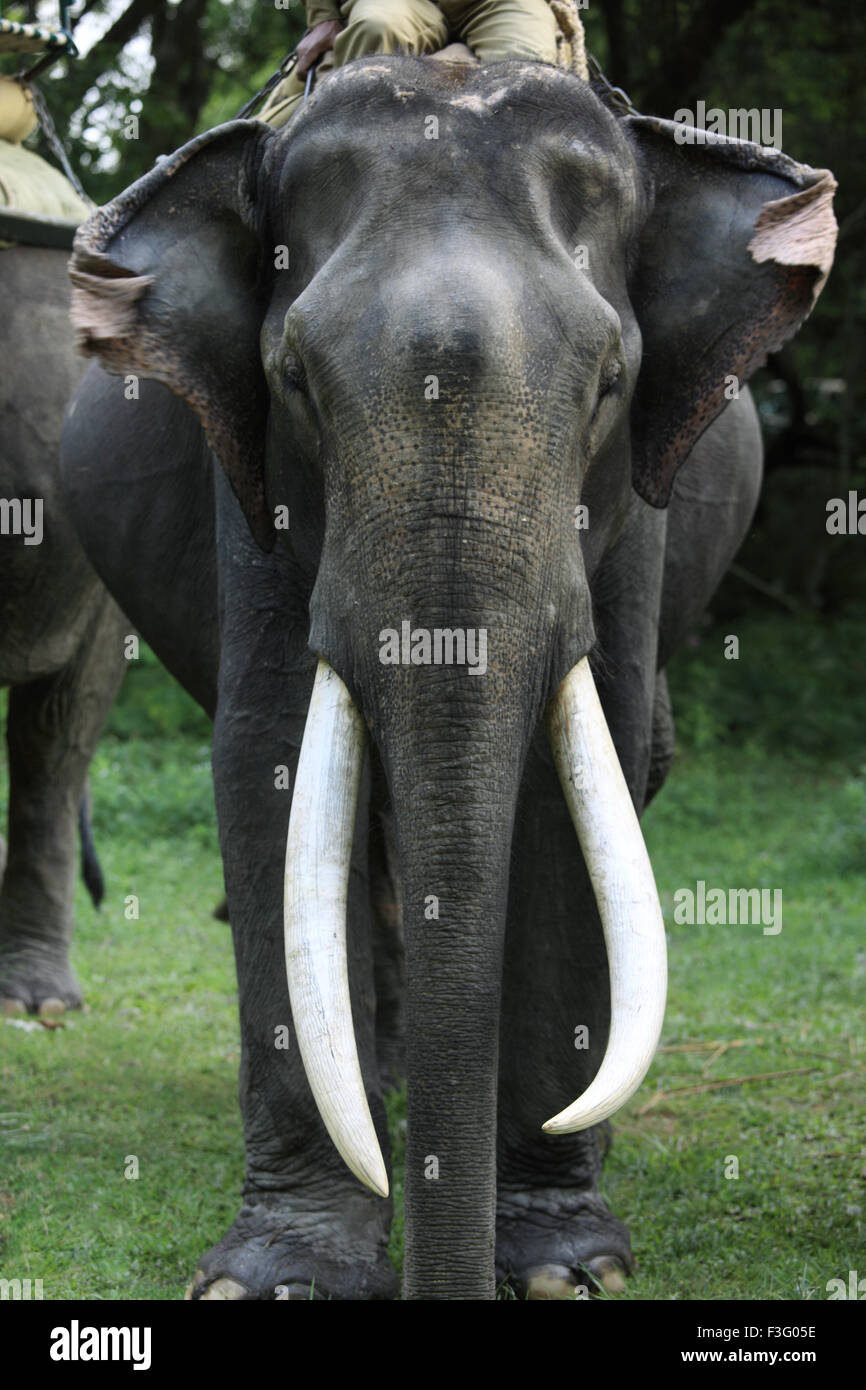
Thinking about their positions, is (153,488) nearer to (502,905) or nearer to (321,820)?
(321,820)

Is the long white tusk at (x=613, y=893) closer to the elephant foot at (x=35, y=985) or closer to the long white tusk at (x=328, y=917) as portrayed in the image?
the long white tusk at (x=328, y=917)

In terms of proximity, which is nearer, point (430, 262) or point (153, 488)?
point (430, 262)

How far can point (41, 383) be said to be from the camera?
5.84 meters

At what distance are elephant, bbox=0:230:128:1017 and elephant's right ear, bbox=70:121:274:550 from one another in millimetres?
1951

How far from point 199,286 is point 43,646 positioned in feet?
8.41

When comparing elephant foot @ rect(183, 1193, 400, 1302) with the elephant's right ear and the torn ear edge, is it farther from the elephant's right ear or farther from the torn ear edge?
the torn ear edge

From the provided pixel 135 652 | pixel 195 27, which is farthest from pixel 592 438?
pixel 195 27

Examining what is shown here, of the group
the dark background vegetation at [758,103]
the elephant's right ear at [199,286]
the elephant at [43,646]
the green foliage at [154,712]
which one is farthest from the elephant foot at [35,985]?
the dark background vegetation at [758,103]

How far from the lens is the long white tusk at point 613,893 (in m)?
2.94

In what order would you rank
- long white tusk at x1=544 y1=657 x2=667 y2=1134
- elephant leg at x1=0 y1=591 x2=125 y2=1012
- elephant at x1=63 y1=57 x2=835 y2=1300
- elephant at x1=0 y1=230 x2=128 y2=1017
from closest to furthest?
long white tusk at x1=544 y1=657 x2=667 y2=1134
elephant at x1=63 y1=57 x2=835 y2=1300
elephant at x1=0 y1=230 x2=128 y2=1017
elephant leg at x1=0 y1=591 x2=125 y2=1012

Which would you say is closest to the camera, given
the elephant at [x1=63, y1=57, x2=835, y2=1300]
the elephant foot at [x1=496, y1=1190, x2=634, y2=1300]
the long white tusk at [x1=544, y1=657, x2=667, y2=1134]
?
the long white tusk at [x1=544, y1=657, x2=667, y2=1134]

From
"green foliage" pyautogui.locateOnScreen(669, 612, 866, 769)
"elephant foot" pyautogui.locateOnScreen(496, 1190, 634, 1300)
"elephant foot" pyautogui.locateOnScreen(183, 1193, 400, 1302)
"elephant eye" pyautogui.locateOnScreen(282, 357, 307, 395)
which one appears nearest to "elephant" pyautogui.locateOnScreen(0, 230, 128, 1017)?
"elephant eye" pyautogui.locateOnScreen(282, 357, 307, 395)

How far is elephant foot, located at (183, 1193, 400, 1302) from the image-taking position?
3.66 m

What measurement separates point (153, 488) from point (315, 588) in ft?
4.50
